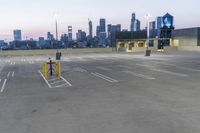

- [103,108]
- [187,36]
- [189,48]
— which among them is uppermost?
[187,36]

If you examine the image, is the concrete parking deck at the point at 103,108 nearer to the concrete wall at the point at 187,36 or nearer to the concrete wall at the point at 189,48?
the concrete wall at the point at 189,48

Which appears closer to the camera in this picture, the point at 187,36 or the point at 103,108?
the point at 103,108

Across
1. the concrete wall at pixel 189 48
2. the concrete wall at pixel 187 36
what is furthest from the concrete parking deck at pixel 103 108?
the concrete wall at pixel 187 36

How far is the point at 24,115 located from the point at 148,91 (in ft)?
22.0

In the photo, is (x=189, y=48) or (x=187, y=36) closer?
(x=189, y=48)

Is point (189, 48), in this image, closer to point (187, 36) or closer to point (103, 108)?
point (187, 36)

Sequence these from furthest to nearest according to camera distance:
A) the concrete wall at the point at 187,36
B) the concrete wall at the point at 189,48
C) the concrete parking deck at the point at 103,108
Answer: the concrete wall at the point at 187,36 < the concrete wall at the point at 189,48 < the concrete parking deck at the point at 103,108

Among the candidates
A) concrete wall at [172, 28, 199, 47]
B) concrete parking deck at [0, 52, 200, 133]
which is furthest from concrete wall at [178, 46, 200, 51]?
concrete parking deck at [0, 52, 200, 133]

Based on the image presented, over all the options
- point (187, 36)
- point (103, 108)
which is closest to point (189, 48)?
point (187, 36)

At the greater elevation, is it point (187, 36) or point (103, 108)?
point (187, 36)

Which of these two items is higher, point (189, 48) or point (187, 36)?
point (187, 36)

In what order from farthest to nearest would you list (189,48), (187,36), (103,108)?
(187,36) → (189,48) → (103,108)

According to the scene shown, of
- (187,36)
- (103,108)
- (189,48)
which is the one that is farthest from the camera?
(187,36)

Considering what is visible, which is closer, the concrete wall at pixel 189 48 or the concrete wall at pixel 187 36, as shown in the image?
the concrete wall at pixel 189 48
